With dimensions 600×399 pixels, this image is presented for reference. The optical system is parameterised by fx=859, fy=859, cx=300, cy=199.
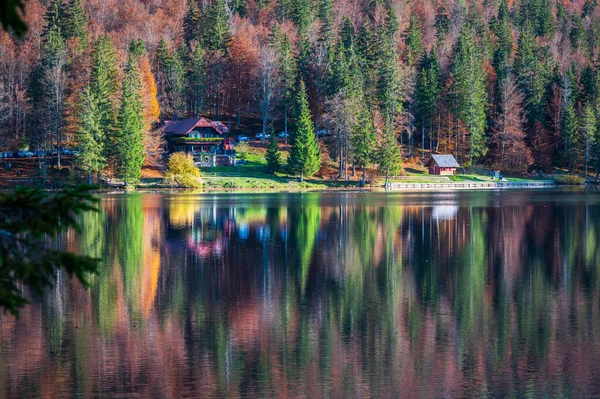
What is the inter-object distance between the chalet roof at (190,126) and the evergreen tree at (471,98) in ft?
103

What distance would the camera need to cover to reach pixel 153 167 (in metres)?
98.7

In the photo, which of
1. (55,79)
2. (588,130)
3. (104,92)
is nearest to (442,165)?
(588,130)

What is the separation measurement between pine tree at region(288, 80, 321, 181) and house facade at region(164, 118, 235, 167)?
1041 cm

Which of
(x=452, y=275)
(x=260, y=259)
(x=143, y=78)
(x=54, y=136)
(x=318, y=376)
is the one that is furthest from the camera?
(x=143, y=78)

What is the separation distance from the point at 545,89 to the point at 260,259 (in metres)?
93.0

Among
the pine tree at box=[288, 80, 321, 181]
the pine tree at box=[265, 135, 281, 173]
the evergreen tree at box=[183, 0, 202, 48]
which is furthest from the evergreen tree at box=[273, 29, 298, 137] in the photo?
the evergreen tree at box=[183, 0, 202, 48]

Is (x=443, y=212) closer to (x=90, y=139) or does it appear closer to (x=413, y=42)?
(x=90, y=139)

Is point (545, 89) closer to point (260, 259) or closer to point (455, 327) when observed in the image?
point (260, 259)

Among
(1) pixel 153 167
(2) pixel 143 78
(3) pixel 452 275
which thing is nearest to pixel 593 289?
(3) pixel 452 275

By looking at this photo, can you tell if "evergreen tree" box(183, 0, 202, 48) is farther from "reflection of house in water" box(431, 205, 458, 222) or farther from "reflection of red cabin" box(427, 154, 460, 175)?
"reflection of house in water" box(431, 205, 458, 222)

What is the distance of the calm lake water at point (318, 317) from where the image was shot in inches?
725

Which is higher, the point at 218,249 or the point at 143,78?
the point at 143,78

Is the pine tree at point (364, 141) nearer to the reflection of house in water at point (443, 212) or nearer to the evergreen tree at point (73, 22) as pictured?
the reflection of house in water at point (443, 212)

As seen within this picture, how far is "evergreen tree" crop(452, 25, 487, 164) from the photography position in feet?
371
